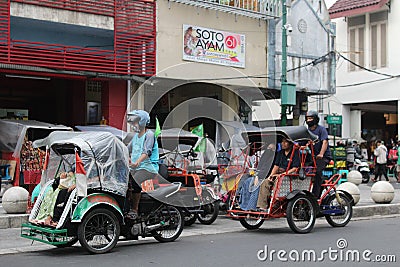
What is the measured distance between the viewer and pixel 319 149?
11.7m

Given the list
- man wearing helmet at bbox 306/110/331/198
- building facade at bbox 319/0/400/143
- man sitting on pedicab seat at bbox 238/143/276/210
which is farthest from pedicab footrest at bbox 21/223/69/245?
building facade at bbox 319/0/400/143

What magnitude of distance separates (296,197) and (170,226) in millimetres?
2342

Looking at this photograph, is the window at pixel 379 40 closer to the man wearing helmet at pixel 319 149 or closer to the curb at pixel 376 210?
the curb at pixel 376 210

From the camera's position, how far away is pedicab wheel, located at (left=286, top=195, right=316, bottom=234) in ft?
35.6

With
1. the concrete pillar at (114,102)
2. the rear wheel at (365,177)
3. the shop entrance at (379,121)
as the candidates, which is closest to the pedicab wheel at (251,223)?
the concrete pillar at (114,102)

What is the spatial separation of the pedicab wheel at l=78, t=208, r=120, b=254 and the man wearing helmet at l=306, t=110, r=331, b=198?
4.10 m

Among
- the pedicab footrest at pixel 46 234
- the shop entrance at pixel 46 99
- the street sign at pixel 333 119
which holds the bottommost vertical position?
the pedicab footrest at pixel 46 234

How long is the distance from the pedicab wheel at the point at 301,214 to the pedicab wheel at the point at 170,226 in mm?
1950

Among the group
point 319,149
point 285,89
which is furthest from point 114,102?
point 319,149

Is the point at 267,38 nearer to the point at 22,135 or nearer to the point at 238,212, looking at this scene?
the point at 22,135

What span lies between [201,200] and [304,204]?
1995mm

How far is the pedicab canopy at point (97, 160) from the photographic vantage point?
8.99m

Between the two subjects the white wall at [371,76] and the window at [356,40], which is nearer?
the white wall at [371,76]

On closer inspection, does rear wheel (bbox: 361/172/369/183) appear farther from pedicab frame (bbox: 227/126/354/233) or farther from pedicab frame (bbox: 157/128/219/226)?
pedicab frame (bbox: 227/126/354/233)
